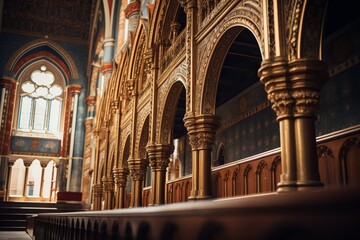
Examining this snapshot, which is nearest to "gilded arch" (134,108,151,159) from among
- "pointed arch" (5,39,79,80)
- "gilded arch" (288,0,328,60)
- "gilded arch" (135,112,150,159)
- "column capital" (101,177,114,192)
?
"gilded arch" (135,112,150,159)

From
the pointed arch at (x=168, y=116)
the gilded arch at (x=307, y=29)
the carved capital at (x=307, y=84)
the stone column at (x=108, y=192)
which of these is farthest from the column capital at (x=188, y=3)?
the stone column at (x=108, y=192)

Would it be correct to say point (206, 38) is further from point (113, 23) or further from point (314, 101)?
point (113, 23)

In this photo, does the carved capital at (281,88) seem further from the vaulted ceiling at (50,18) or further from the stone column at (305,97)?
the vaulted ceiling at (50,18)

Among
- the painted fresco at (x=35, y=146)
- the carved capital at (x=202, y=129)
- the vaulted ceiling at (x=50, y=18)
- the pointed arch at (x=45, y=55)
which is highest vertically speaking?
the vaulted ceiling at (x=50, y=18)

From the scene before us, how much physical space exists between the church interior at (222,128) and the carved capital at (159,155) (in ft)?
0.09

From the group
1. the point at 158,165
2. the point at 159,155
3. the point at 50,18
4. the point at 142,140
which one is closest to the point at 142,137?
the point at 142,140

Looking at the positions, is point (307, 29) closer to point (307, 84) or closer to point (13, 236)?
point (307, 84)

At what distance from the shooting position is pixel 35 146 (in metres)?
26.3

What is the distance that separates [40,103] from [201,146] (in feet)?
76.6

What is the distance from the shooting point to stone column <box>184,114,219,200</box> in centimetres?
717

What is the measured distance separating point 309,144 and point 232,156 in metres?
7.51

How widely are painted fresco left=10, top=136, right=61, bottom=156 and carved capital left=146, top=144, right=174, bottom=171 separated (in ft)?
60.6

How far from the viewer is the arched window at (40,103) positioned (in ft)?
88.6

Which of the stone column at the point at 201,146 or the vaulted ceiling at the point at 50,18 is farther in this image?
the vaulted ceiling at the point at 50,18
